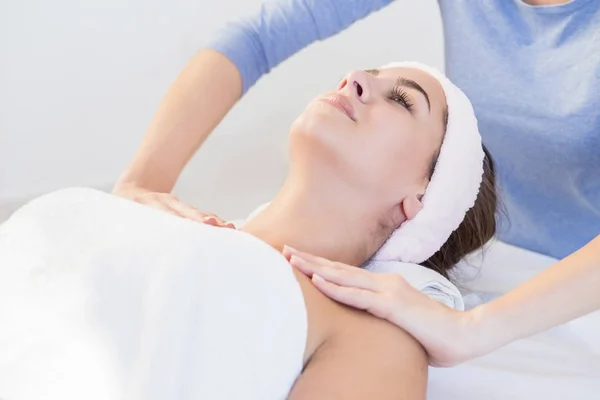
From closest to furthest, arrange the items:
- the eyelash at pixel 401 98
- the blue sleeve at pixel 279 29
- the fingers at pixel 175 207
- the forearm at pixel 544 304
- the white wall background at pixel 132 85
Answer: the forearm at pixel 544 304, the fingers at pixel 175 207, the eyelash at pixel 401 98, the blue sleeve at pixel 279 29, the white wall background at pixel 132 85

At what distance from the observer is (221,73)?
1.72 meters

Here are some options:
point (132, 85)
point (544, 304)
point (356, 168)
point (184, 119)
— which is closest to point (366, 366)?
point (544, 304)

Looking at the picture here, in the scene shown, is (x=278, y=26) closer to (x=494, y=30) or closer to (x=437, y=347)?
(x=494, y=30)

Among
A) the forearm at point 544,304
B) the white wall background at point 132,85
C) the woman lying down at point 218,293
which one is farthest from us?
the white wall background at point 132,85

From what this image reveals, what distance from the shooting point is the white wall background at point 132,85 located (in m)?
2.24

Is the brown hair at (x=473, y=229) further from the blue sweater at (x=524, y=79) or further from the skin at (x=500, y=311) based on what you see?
the skin at (x=500, y=311)

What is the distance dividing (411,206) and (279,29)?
20.8 inches

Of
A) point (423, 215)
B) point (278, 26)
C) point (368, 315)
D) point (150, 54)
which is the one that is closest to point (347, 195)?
point (423, 215)

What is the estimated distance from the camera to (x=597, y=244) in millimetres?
1191

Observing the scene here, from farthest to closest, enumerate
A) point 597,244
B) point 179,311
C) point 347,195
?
point 347,195, point 597,244, point 179,311

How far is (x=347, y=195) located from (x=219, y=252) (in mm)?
328

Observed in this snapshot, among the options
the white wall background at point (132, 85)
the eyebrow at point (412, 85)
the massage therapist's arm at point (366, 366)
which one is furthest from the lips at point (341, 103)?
the white wall background at point (132, 85)

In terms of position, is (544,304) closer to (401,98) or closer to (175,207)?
(401,98)

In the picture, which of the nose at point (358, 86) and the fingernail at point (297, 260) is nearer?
the fingernail at point (297, 260)
